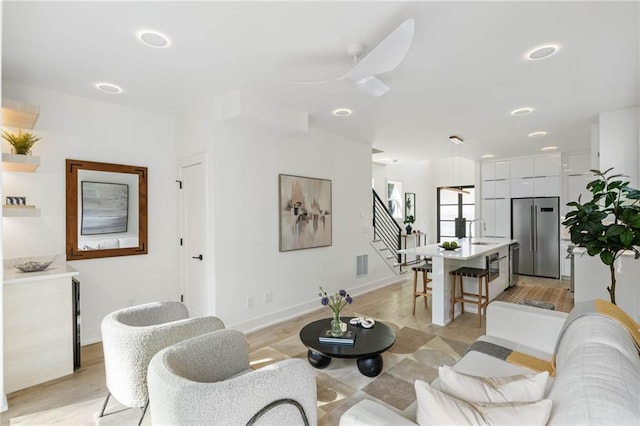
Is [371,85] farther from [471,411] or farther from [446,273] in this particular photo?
[446,273]

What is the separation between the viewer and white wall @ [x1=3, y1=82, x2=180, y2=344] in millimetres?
3223

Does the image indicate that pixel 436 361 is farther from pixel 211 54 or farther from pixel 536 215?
pixel 536 215

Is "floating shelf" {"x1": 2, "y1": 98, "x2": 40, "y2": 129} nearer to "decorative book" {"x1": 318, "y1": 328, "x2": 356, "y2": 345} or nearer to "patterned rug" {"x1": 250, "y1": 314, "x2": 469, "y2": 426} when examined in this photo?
"patterned rug" {"x1": 250, "y1": 314, "x2": 469, "y2": 426}

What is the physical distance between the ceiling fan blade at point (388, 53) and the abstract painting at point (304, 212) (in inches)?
88.0

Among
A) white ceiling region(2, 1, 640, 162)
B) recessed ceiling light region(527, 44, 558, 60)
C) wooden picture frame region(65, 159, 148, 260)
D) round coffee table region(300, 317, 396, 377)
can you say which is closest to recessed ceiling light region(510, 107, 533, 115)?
white ceiling region(2, 1, 640, 162)

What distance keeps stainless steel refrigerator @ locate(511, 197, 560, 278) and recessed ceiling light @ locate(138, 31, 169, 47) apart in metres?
7.02

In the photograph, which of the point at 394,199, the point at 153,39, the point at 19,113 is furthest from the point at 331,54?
the point at 394,199

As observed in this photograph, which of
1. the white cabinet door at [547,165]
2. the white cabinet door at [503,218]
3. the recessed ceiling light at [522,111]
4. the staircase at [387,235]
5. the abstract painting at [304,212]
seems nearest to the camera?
the recessed ceiling light at [522,111]

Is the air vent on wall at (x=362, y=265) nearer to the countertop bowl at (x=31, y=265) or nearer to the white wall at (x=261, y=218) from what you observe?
the white wall at (x=261, y=218)

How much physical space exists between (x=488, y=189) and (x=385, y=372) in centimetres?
614

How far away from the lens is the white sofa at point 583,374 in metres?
1.03

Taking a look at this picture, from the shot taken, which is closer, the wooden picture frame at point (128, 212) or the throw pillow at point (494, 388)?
the throw pillow at point (494, 388)

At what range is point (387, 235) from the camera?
789cm

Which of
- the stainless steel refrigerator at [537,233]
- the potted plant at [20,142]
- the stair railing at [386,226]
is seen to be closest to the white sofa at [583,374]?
the potted plant at [20,142]
